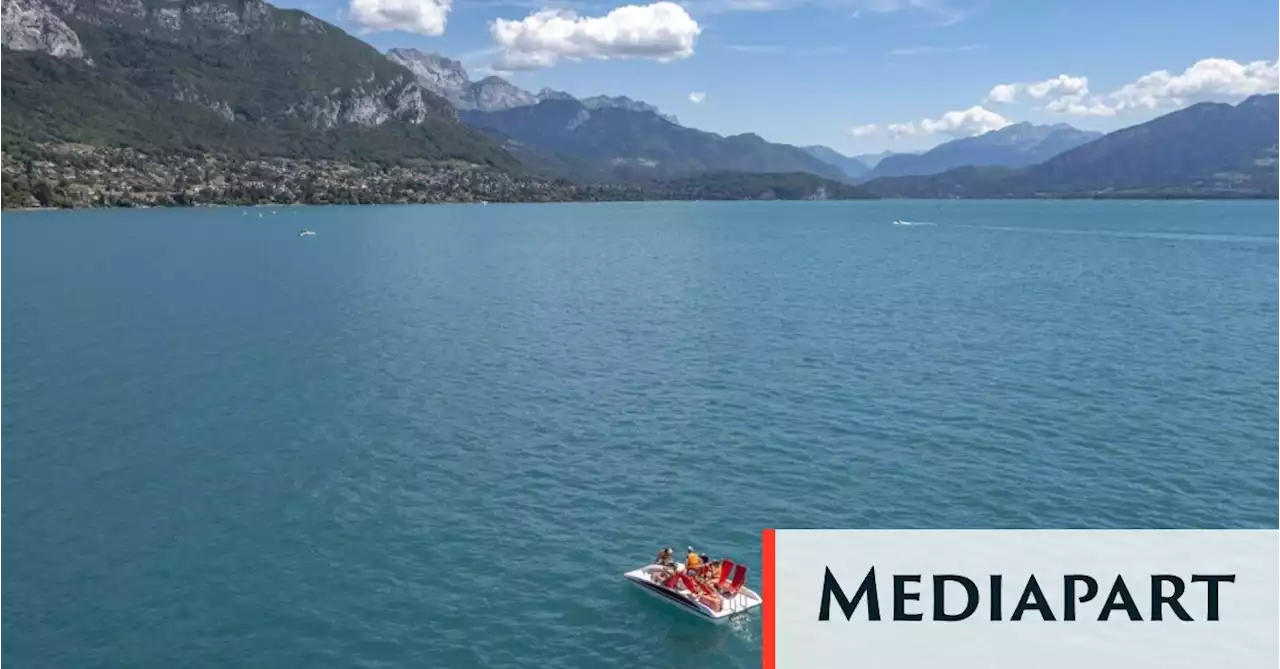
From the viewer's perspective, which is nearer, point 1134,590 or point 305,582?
point 1134,590

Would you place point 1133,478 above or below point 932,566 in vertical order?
below

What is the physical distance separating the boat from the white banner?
16.7 m

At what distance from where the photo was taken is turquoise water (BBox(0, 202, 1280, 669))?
39.7 metres

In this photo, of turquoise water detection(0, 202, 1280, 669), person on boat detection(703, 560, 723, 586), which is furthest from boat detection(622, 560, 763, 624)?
turquoise water detection(0, 202, 1280, 669)

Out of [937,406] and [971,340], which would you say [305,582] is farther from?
[971,340]

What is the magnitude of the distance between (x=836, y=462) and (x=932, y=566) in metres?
35.7

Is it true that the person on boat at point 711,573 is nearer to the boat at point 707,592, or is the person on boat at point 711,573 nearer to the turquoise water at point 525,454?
the boat at point 707,592

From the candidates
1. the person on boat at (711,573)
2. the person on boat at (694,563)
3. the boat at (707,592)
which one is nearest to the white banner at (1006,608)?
the boat at (707,592)

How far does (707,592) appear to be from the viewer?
3984cm

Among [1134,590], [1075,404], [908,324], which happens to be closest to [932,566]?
[1134,590]

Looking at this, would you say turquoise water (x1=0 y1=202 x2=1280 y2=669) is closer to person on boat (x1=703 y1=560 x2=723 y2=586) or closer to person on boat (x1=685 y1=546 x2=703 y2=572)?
person on boat (x1=703 y1=560 x2=723 y2=586)

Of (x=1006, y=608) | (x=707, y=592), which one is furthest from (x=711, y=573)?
(x=1006, y=608)

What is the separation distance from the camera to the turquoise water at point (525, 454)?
1561 inches

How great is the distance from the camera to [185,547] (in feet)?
151
